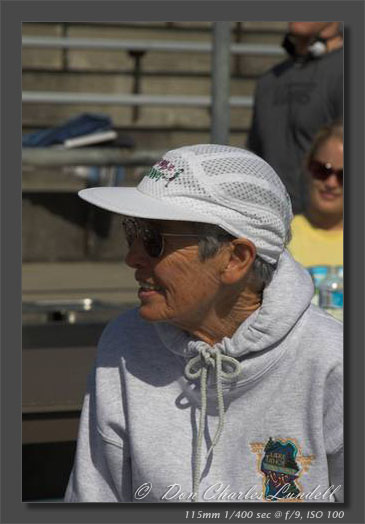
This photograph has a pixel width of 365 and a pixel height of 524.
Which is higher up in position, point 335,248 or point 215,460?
point 335,248

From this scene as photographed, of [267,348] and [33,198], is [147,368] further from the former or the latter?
[33,198]

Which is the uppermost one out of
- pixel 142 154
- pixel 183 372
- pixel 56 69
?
pixel 56 69

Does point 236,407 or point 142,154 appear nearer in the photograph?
point 236,407

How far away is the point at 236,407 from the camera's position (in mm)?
2289

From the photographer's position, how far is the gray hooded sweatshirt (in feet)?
7.36

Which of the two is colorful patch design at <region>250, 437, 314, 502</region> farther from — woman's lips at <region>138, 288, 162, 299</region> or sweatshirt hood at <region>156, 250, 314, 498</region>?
woman's lips at <region>138, 288, 162, 299</region>

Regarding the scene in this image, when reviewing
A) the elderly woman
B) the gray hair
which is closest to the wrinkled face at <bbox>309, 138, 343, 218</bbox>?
A: the elderly woman

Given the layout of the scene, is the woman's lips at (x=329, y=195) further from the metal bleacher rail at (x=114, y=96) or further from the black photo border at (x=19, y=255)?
the metal bleacher rail at (x=114, y=96)

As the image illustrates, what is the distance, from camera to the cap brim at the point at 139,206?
214 cm

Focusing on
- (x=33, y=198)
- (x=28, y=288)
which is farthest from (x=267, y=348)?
(x=33, y=198)

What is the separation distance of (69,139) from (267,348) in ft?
18.8

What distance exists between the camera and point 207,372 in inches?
89.7

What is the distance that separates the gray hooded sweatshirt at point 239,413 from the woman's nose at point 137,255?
161 millimetres

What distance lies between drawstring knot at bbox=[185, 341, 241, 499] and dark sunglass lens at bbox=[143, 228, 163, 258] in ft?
0.72
